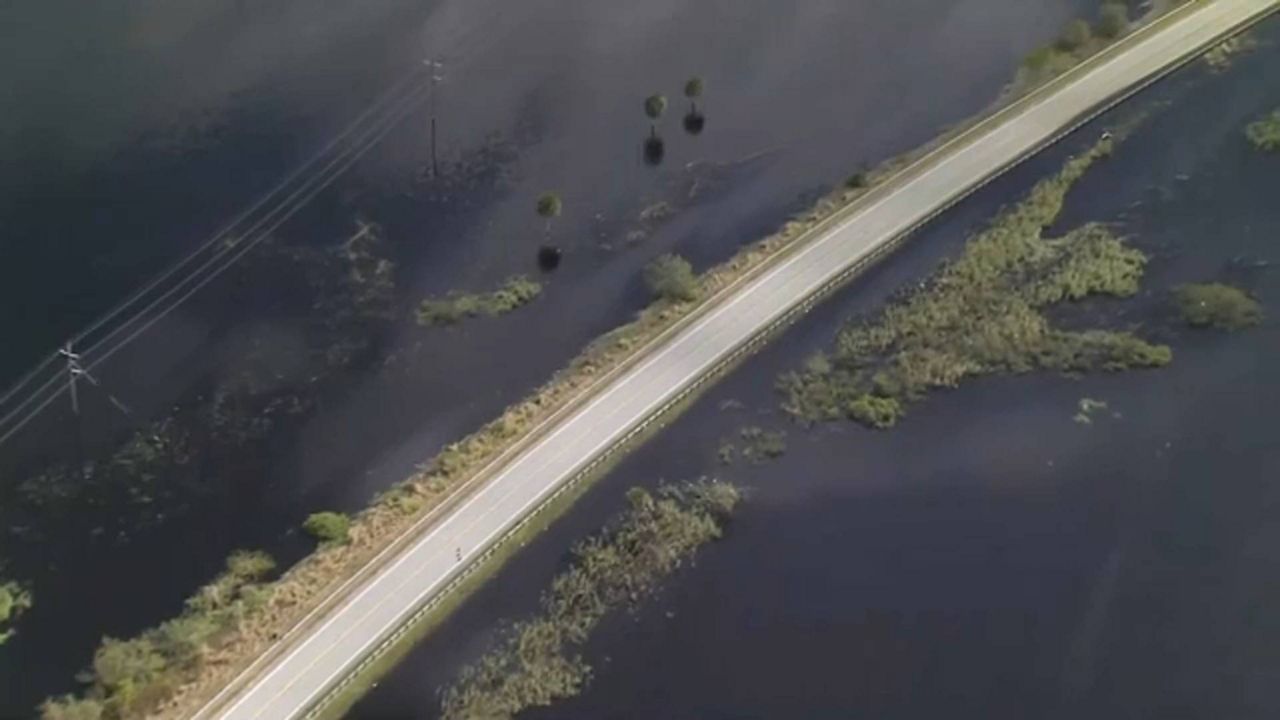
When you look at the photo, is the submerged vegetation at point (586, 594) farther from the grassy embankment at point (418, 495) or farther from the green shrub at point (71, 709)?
the green shrub at point (71, 709)

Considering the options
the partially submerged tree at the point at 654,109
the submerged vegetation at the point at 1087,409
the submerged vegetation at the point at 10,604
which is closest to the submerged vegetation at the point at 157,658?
the submerged vegetation at the point at 10,604

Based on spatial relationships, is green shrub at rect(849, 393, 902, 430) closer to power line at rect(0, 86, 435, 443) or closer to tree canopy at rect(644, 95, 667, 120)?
tree canopy at rect(644, 95, 667, 120)

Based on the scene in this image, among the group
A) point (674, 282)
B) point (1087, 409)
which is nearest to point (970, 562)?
point (1087, 409)

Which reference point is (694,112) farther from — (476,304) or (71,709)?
(71,709)

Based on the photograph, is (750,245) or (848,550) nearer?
(848,550)

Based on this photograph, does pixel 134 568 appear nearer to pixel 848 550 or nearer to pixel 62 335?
pixel 62 335

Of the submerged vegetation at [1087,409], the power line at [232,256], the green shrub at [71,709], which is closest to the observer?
the green shrub at [71,709]

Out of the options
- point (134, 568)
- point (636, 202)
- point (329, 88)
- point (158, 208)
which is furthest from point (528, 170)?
point (134, 568)
